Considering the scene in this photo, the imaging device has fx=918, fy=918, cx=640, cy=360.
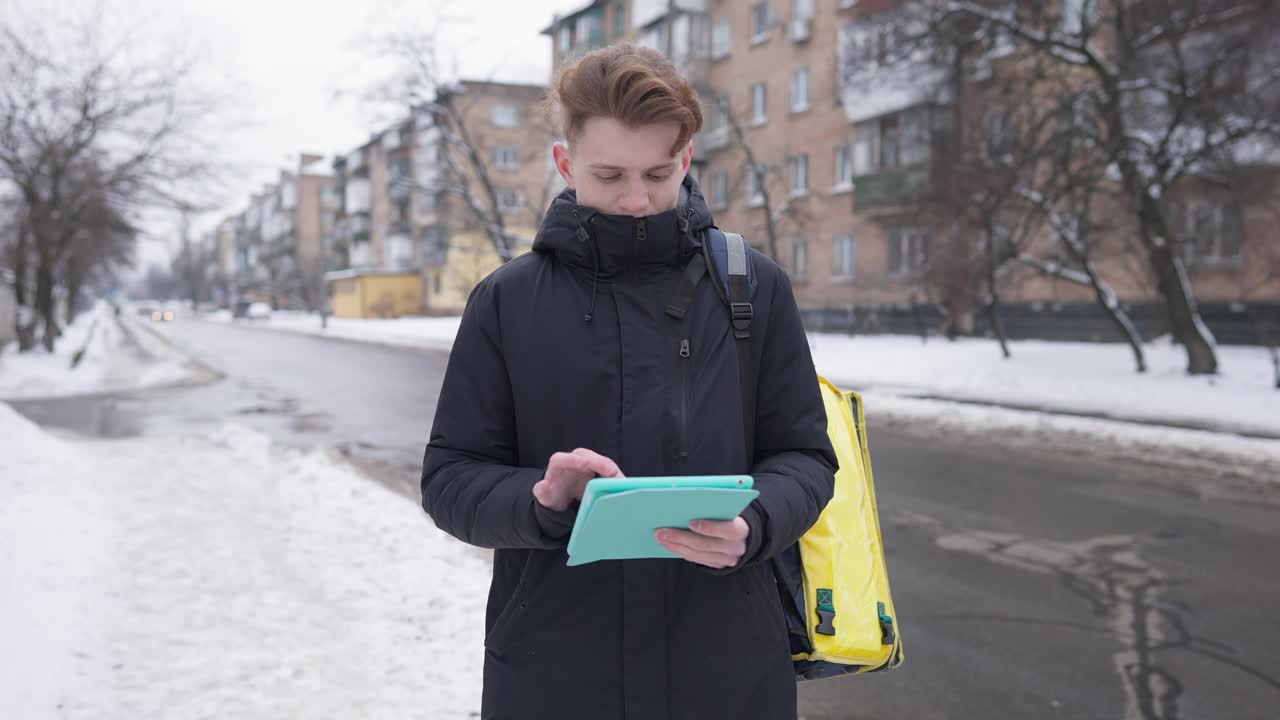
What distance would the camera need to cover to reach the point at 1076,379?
1538cm

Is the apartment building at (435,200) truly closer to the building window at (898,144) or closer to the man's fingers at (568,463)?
the building window at (898,144)

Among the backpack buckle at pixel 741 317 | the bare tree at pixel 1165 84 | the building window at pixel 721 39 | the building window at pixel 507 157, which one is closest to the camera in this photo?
the backpack buckle at pixel 741 317

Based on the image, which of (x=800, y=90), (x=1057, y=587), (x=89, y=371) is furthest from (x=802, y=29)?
(x=1057, y=587)

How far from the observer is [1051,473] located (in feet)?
28.2

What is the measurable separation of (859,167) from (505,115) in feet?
107

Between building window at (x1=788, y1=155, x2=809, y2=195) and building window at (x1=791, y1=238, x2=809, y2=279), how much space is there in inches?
68.4

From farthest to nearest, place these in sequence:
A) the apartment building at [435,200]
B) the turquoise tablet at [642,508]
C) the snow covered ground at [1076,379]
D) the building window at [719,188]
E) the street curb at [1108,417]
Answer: the apartment building at [435,200] → the building window at [719,188] → the snow covered ground at [1076,379] → the street curb at [1108,417] → the turquoise tablet at [642,508]

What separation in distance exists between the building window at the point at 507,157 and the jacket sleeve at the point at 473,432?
184 feet

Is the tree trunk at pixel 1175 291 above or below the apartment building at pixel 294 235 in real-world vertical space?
below

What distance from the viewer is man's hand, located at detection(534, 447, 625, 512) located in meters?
1.31

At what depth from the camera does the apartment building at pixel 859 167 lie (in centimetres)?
1736

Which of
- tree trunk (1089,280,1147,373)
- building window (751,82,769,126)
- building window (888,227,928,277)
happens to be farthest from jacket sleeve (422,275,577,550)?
building window (751,82,769,126)

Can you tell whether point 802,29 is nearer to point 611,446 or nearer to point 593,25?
point 593,25

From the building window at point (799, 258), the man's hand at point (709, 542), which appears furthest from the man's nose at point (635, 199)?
the building window at point (799, 258)
